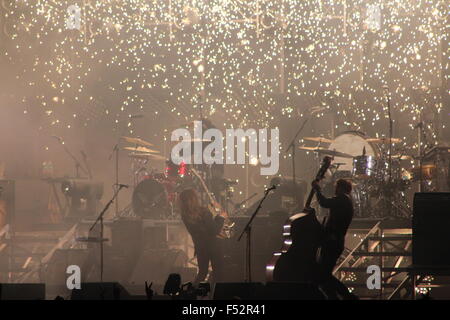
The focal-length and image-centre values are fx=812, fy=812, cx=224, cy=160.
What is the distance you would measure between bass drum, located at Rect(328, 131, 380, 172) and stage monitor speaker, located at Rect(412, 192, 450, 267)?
6010 millimetres

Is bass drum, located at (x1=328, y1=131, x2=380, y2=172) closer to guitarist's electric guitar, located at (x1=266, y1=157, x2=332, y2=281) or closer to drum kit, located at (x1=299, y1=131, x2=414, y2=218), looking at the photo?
drum kit, located at (x1=299, y1=131, x2=414, y2=218)

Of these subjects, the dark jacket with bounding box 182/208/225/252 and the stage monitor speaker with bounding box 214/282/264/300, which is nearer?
the stage monitor speaker with bounding box 214/282/264/300

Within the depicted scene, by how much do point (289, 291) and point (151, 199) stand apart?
25.2 ft

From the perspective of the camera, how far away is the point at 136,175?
1717cm

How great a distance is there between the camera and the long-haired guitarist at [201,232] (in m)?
12.5

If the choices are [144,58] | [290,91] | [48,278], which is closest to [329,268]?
[48,278]

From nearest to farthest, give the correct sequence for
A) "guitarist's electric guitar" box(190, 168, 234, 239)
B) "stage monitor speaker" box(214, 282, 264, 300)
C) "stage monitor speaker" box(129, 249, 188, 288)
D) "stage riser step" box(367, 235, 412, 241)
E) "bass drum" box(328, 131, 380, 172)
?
"stage monitor speaker" box(214, 282, 264, 300), "stage riser step" box(367, 235, 412, 241), "guitarist's electric guitar" box(190, 168, 234, 239), "stage monitor speaker" box(129, 249, 188, 288), "bass drum" box(328, 131, 380, 172)

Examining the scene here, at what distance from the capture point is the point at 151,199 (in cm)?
1534

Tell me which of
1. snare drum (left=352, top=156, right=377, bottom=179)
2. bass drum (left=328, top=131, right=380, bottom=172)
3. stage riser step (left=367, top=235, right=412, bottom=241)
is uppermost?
bass drum (left=328, top=131, right=380, bottom=172)

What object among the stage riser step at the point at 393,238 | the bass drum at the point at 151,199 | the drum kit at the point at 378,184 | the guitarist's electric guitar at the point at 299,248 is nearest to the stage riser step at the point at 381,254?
the stage riser step at the point at 393,238

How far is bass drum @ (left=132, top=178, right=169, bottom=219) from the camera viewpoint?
1530cm

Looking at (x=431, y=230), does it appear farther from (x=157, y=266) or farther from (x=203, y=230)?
(x=157, y=266)

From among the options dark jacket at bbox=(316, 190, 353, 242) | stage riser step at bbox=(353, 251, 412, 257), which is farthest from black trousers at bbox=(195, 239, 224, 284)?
dark jacket at bbox=(316, 190, 353, 242)

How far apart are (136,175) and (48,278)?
3841 mm
